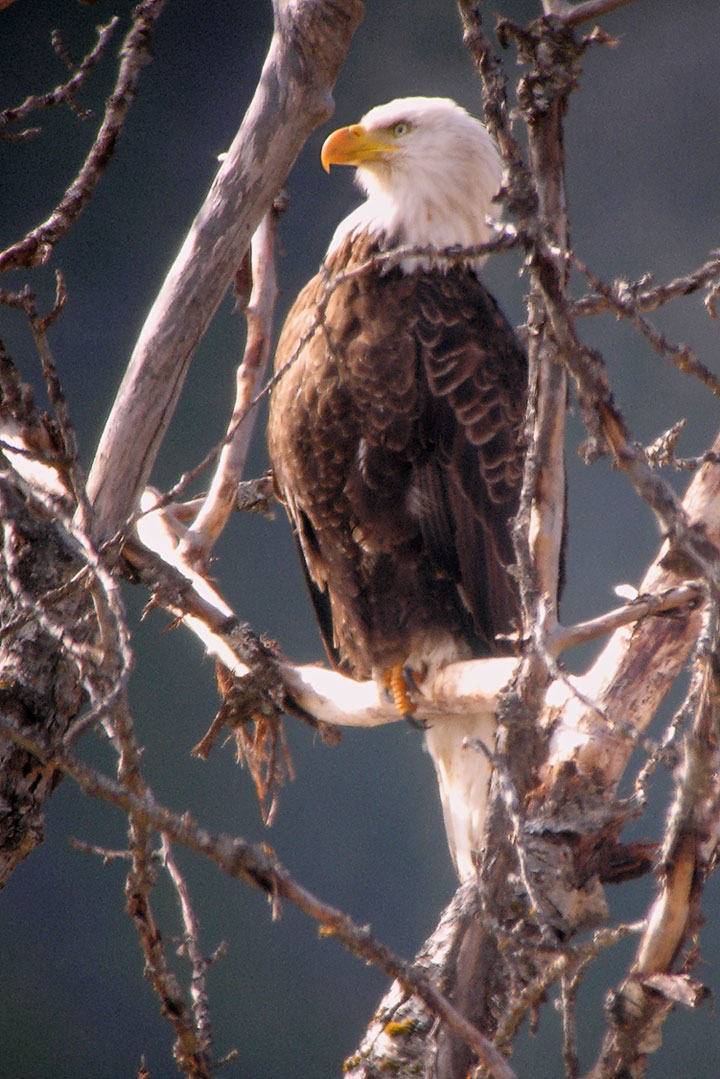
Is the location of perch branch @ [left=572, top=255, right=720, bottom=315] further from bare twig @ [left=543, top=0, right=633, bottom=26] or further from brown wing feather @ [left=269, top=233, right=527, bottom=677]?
brown wing feather @ [left=269, top=233, right=527, bottom=677]

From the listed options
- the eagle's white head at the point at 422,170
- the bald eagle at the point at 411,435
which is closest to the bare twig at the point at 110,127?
the bald eagle at the point at 411,435

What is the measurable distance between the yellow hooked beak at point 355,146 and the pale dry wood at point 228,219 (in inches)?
21.8

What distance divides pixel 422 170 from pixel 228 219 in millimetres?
770

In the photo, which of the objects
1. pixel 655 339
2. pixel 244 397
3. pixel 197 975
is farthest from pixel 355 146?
pixel 197 975

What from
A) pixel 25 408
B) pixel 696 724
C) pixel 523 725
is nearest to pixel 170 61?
pixel 25 408

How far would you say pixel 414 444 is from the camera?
6.48 ft

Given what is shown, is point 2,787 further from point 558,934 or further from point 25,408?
point 558,934

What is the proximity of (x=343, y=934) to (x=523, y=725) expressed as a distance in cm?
35

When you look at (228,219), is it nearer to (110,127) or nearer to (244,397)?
(110,127)

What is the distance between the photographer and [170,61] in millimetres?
3352

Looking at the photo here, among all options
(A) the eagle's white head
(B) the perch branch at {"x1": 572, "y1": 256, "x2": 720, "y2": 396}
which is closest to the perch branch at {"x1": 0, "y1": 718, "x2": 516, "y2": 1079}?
(B) the perch branch at {"x1": 572, "y1": 256, "x2": 720, "y2": 396}

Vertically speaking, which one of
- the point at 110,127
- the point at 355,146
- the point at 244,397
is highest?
the point at 355,146

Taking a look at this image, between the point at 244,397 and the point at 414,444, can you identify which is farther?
the point at 244,397

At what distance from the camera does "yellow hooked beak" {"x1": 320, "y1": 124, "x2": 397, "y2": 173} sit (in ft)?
7.06
